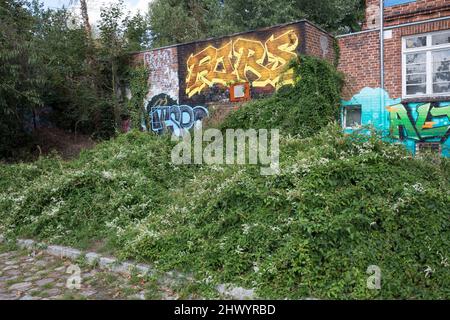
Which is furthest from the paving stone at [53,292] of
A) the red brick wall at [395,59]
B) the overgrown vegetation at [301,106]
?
the red brick wall at [395,59]

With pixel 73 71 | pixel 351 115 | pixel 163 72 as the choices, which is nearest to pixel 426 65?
pixel 351 115

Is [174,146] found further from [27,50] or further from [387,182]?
[27,50]

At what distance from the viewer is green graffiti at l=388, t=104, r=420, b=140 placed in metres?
10.7

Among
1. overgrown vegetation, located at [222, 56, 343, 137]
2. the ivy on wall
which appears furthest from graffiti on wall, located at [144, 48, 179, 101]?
overgrown vegetation, located at [222, 56, 343, 137]

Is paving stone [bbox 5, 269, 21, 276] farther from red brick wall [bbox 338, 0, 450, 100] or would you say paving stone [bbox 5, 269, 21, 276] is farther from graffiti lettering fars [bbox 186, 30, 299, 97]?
red brick wall [bbox 338, 0, 450, 100]

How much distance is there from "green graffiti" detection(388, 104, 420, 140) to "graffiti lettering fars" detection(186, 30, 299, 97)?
3110 millimetres

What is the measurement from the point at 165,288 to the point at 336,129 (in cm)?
365

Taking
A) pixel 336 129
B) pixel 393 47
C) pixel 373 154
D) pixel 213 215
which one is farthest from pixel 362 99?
pixel 213 215

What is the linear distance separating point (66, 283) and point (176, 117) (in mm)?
10067

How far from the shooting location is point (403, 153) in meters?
5.53

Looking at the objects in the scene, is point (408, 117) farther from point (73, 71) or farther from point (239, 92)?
point (73, 71)

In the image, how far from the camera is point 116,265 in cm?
503

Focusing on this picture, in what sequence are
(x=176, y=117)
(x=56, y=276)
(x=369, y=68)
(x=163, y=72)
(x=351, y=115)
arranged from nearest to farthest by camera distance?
1. (x=56, y=276)
2. (x=369, y=68)
3. (x=351, y=115)
4. (x=176, y=117)
5. (x=163, y=72)

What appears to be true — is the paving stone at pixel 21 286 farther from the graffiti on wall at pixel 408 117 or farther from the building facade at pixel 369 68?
the graffiti on wall at pixel 408 117
